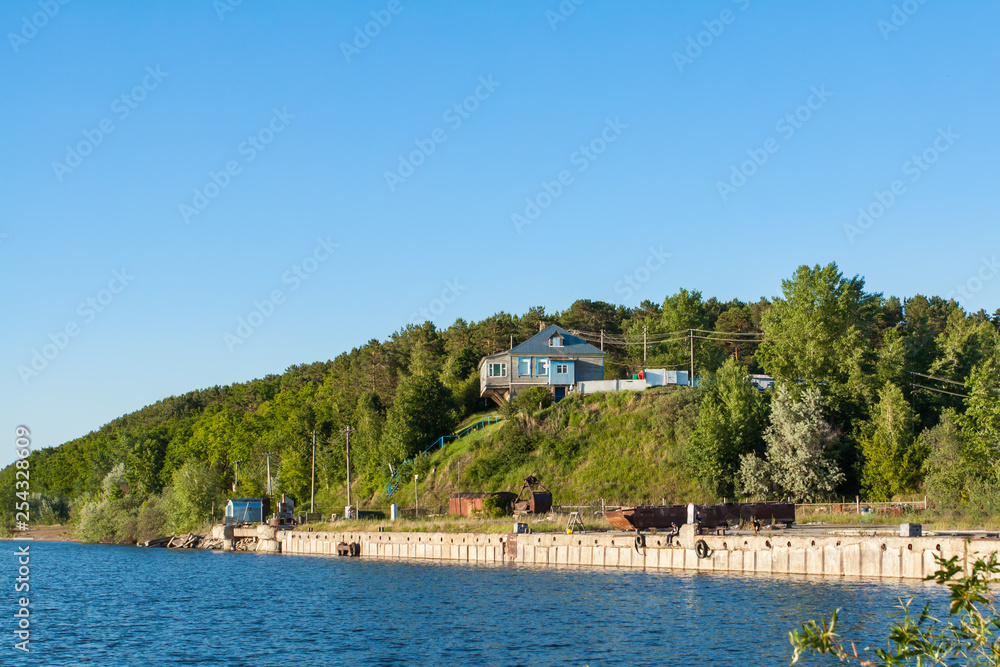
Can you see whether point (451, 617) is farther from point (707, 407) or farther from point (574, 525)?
point (707, 407)

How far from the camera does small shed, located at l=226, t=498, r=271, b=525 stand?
9425 cm

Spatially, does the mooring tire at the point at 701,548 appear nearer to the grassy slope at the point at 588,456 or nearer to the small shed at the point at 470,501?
the grassy slope at the point at 588,456

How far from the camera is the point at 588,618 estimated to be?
34969mm

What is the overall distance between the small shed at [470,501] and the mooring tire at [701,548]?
2419 centimetres

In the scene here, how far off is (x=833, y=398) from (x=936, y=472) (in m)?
14.3

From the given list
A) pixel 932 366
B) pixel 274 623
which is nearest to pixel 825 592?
pixel 274 623

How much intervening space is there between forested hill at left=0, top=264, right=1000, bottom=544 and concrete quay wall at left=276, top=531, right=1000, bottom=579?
16615 millimetres

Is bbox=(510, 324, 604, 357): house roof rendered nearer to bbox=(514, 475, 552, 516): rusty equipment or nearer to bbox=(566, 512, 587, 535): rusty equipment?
bbox=(514, 475, 552, 516): rusty equipment

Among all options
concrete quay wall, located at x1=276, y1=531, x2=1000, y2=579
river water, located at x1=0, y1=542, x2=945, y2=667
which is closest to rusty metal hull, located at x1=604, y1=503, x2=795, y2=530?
concrete quay wall, located at x1=276, y1=531, x2=1000, y2=579

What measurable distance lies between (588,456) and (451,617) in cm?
4392

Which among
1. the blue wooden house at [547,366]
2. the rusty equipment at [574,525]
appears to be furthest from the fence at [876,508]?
the blue wooden house at [547,366]

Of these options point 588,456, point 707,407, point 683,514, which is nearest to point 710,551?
point 683,514

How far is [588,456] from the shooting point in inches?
3152

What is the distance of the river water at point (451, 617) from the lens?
29844 millimetres
